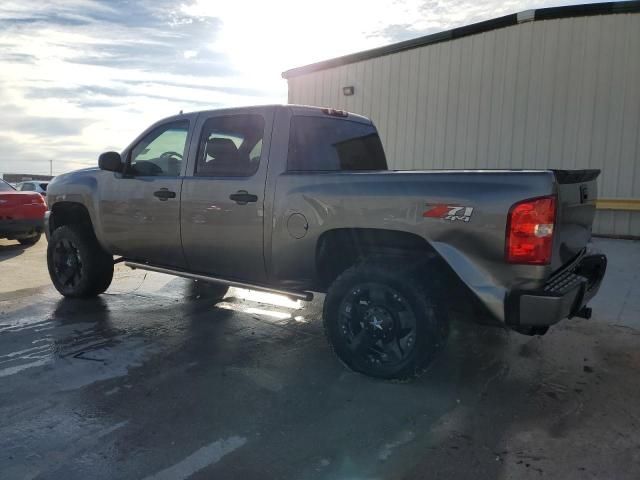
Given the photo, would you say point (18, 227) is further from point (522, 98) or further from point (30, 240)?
point (522, 98)

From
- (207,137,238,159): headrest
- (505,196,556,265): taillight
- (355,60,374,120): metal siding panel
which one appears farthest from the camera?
(355,60,374,120): metal siding panel

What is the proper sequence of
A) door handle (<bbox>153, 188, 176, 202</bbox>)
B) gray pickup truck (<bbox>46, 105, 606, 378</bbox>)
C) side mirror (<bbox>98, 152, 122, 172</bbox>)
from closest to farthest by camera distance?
gray pickup truck (<bbox>46, 105, 606, 378</bbox>), door handle (<bbox>153, 188, 176, 202</bbox>), side mirror (<bbox>98, 152, 122, 172</bbox>)

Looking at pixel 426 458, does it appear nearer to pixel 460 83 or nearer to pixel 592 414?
pixel 592 414

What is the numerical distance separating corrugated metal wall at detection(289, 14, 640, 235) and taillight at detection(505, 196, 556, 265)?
7.36 m

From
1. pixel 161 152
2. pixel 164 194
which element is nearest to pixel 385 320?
pixel 164 194

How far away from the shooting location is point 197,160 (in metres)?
4.84

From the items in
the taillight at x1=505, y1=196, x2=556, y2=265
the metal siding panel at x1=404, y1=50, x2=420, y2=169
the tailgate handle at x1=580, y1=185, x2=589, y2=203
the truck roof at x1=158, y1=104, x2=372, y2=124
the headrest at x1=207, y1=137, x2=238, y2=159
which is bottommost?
the taillight at x1=505, y1=196, x2=556, y2=265

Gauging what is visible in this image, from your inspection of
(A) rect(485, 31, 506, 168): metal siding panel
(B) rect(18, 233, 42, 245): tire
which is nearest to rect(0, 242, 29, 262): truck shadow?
(B) rect(18, 233, 42, 245): tire

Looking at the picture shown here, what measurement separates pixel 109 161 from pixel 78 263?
1443mm

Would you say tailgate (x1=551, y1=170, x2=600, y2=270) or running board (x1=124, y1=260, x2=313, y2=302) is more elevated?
tailgate (x1=551, y1=170, x2=600, y2=270)

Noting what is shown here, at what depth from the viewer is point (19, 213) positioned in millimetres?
9992

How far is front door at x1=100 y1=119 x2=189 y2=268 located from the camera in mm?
4934

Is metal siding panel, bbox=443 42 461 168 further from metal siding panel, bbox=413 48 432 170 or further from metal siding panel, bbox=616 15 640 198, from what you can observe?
metal siding panel, bbox=616 15 640 198

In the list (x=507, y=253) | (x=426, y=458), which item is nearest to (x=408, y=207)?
(x=507, y=253)
